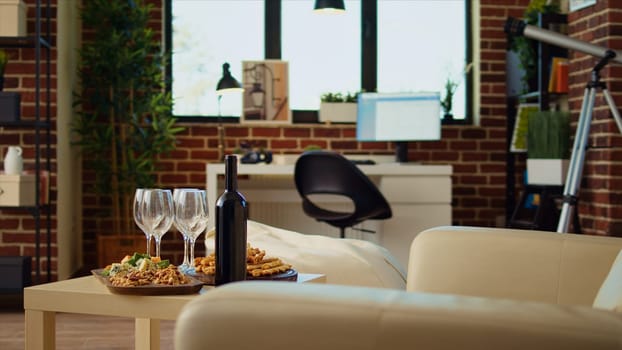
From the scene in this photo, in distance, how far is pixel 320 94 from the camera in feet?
19.4

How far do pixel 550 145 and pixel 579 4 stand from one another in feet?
2.65

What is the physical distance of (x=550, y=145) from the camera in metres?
5.00

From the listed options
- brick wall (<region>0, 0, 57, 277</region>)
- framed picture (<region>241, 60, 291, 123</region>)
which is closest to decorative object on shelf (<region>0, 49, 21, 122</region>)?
brick wall (<region>0, 0, 57, 277</region>)

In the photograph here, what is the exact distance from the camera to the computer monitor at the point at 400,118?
536cm

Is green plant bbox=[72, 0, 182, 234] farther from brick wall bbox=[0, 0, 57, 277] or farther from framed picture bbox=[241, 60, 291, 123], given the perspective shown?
framed picture bbox=[241, 60, 291, 123]

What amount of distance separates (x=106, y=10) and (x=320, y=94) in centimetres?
150

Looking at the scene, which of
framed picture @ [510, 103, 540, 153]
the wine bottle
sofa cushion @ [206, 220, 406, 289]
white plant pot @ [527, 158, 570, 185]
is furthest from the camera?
framed picture @ [510, 103, 540, 153]

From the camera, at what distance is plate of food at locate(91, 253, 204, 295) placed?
6.05 feet

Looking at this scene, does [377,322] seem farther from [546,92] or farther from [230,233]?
[546,92]

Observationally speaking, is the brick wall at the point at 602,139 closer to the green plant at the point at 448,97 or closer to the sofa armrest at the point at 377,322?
the green plant at the point at 448,97

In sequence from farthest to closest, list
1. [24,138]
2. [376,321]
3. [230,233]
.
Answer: [24,138]
[230,233]
[376,321]

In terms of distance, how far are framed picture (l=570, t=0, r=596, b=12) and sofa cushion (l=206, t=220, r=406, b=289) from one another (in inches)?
111

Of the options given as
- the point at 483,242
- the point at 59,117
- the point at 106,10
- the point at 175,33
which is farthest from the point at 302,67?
the point at 483,242

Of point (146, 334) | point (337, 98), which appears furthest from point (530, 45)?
point (146, 334)
